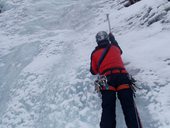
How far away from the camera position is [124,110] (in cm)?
586

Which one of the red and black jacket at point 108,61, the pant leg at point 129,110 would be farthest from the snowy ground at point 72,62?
the red and black jacket at point 108,61

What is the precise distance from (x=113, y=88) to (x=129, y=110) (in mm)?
608

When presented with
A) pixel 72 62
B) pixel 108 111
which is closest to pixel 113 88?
pixel 108 111

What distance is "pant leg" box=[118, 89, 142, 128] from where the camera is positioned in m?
5.61

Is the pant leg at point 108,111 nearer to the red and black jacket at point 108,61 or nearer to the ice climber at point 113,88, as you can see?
the ice climber at point 113,88

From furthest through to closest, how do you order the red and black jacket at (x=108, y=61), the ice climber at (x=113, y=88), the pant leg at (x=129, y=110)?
the red and black jacket at (x=108, y=61) < the ice climber at (x=113, y=88) < the pant leg at (x=129, y=110)

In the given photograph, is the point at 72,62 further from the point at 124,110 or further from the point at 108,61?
the point at 124,110

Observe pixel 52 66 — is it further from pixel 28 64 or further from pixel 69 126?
pixel 69 126

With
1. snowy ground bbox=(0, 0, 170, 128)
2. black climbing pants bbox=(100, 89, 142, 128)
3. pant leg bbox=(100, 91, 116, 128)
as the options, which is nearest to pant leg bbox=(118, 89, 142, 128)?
black climbing pants bbox=(100, 89, 142, 128)

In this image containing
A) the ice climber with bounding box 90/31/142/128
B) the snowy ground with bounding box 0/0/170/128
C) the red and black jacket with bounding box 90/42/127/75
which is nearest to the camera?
the ice climber with bounding box 90/31/142/128

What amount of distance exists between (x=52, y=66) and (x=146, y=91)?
366 centimetres

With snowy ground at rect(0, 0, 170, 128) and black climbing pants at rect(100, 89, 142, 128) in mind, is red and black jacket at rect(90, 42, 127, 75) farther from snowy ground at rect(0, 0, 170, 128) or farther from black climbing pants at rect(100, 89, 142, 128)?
snowy ground at rect(0, 0, 170, 128)

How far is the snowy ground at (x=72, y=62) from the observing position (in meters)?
6.87

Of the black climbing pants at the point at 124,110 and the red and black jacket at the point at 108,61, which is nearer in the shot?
the black climbing pants at the point at 124,110
